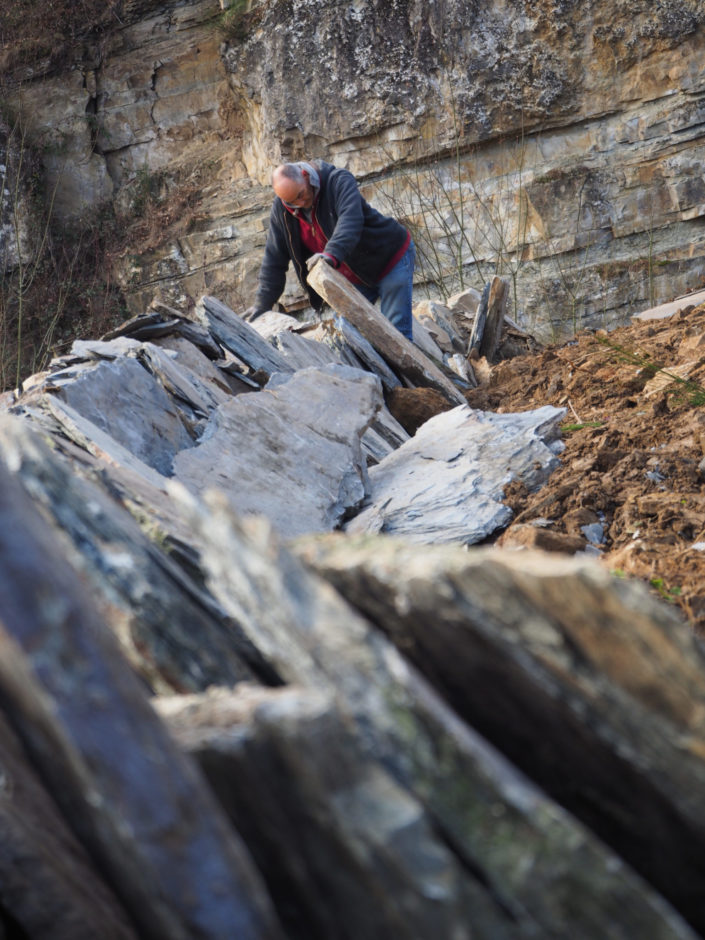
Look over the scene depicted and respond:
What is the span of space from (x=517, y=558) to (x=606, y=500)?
2.34 metres

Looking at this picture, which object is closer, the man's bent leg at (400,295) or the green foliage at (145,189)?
the man's bent leg at (400,295)

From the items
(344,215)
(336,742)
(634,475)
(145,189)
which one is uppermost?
(145,189)

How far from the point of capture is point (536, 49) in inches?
501

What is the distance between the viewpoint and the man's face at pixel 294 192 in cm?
629

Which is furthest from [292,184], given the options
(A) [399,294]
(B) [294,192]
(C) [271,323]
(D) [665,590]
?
(D) [665,590]

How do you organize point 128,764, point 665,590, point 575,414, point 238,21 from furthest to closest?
point 238,21 < point 575,414 < point 665,590 < point 128,764

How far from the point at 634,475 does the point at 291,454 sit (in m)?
1.48

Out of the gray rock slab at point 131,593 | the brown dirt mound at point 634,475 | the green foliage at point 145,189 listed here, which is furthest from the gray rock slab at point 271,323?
the green foliage at point 145,189

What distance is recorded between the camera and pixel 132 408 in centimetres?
387

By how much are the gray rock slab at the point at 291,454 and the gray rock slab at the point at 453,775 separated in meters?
2.12

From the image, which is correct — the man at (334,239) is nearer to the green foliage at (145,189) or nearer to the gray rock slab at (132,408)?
the gray rock slab at (132,408)

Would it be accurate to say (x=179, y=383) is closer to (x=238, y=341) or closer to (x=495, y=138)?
(x=238, y=341)

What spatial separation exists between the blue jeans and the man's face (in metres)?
0.88

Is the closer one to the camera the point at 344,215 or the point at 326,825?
the point at 326,825
